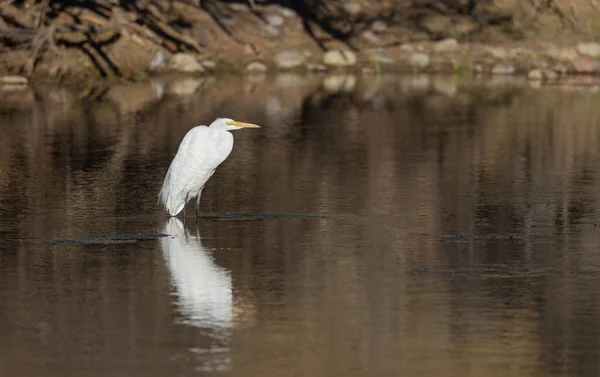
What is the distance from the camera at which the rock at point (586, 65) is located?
32.4 metres

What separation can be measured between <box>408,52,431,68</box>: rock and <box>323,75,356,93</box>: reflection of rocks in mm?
1641

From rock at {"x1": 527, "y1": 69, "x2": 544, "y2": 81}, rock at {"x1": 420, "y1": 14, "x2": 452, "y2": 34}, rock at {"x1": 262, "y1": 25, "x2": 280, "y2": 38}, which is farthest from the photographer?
rock at {"x1": 420, "y1": 14, "x2": 452, "y2": 34}

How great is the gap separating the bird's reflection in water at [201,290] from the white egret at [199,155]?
1.23 feet

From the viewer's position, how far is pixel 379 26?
3400cm

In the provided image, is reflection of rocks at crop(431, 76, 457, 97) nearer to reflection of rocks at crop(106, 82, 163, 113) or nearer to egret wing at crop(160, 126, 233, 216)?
reflection of rocks at crop(106, 82, 163, 113)

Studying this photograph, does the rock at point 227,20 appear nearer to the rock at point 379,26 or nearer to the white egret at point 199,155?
the rock at point 379,26

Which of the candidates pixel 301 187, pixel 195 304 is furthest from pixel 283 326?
pixel 301 187

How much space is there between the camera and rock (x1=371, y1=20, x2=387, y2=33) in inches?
1333

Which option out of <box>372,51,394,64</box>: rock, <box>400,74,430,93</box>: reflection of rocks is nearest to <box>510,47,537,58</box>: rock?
<box>400,74,430,93</box>: reflection of rocks

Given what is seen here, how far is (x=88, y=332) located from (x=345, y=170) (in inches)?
324

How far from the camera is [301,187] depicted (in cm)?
1555

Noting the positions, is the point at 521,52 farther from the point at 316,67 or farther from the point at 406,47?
the point at 316,67

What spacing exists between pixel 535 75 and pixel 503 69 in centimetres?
125

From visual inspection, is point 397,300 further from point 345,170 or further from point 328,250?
point 345,170
